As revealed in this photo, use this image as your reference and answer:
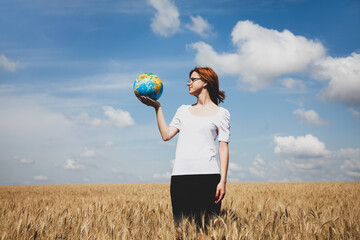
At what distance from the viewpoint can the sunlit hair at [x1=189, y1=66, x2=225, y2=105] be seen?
345 cm

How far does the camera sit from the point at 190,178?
3150mm

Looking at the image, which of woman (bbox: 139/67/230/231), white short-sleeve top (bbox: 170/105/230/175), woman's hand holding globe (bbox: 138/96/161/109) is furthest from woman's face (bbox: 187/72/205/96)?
woman's hand holding globe (bbox: 138/96/161/109)

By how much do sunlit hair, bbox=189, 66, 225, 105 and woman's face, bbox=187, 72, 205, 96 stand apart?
0.04m

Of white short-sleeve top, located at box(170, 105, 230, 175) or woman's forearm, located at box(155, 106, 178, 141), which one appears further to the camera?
woman's forearm, located at box(155, 106, 178, 141)

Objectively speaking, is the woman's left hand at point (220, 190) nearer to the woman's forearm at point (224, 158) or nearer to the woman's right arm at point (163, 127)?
the woman's forearm at point (224, 158)

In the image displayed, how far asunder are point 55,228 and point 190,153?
7.09 feet

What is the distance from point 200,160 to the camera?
10.3 ft

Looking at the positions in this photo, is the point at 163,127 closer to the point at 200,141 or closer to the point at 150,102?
the point at 150,102

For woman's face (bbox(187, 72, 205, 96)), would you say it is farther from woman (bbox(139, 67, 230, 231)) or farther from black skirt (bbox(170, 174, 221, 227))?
black skirt (bbox(170, 174, 221, 227))

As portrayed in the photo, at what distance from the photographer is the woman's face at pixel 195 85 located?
3.46m

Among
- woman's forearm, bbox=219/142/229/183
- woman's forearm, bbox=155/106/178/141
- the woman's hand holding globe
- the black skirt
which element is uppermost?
the woman's hand holding globe

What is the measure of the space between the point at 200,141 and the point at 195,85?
0.68 metres

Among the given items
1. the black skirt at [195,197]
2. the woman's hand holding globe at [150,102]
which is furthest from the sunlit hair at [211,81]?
the black skirt at [195,197]

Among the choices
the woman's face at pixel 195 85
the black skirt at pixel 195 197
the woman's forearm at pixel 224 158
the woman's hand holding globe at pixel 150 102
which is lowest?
the black skirt at pixel 195 197
